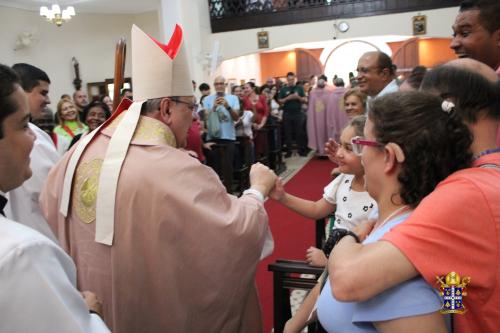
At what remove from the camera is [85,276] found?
172 cm

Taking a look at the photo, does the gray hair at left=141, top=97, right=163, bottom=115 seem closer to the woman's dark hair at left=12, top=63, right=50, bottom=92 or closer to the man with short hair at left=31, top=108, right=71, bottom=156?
the woman's dark hair at left=12, top=63, right=50, bottom=92

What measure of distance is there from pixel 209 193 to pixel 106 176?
38 centimetres

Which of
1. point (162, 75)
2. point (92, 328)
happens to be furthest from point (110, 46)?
point (92, 328)

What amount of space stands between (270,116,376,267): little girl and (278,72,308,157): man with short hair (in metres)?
7.52

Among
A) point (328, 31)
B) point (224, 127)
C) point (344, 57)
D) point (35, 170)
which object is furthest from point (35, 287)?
point (344, 57)

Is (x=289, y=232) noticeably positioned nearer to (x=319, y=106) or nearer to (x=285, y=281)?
(x=285, y=281)

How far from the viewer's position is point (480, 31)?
6.52ft

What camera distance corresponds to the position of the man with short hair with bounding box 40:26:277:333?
1599 mm

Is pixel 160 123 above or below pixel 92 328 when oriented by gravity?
above

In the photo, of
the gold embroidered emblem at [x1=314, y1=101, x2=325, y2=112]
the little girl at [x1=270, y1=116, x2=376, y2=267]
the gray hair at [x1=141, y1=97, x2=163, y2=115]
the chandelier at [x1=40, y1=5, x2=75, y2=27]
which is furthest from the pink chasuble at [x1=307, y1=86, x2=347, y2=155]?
the gray hair at [x1=141, y1=97, x2=163, y2=115]

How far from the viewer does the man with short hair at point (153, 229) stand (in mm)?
1599

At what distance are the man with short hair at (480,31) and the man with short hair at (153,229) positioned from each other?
3.95 ft

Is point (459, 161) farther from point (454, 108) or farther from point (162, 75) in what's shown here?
point (162, 75)

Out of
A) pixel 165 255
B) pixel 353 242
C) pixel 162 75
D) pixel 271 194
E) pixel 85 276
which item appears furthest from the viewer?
pixel 271 194
